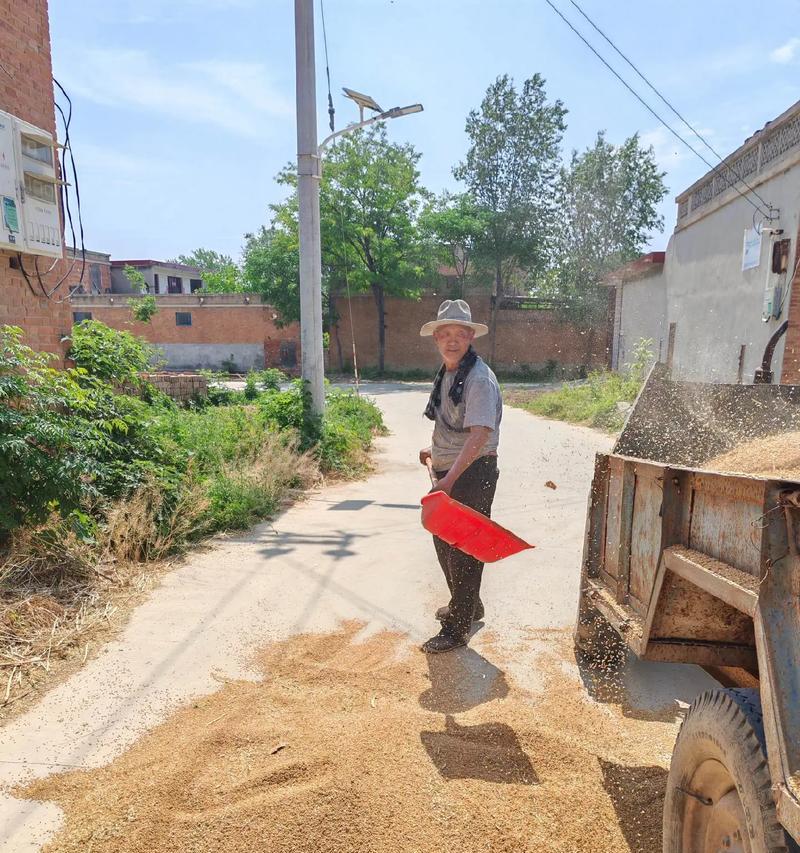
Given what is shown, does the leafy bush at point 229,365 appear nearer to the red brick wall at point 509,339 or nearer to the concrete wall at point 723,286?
the red brick wall at point 509,339

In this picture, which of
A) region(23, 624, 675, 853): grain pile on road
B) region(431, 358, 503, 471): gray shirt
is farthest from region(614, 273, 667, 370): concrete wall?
region(23, 624, 675, 853): grain pile on road

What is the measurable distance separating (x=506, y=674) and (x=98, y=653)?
2.19 m

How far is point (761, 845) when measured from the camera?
4.05ft

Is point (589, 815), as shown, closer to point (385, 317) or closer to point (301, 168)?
point (301, 168)

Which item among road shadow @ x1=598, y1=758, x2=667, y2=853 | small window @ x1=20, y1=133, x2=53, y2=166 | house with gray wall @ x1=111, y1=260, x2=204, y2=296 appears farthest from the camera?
house with gray wall @ x1=111, y1=260, x2=204, y2=296

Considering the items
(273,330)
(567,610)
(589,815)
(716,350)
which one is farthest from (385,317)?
(589,815)

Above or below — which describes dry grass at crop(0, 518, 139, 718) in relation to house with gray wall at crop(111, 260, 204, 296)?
below

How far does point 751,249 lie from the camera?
31.9ft

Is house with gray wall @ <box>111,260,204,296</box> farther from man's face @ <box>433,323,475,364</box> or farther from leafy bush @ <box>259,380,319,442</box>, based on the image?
man's face @ <box>433,323,475,364</box>

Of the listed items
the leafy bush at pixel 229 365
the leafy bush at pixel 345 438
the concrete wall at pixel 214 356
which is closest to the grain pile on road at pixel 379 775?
the leafy bush at pixel 345 438

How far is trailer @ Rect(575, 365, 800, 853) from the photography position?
1277 millimetres

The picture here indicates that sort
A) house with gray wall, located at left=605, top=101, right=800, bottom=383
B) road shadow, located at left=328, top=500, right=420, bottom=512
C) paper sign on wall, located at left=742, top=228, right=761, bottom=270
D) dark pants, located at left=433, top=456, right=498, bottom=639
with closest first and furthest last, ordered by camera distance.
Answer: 1. dark pants, located at left=433, top=456, right=498, bottom=639
2. road shadow, located at left=328, top=500, right=420, bottom=512
3. house with gray wall, located at left=605, top=101, right=800, bottom=383
4. paper sign on wall, located at left=742, top=228, right=761, bottom=270

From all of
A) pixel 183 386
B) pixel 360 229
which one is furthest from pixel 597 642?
pixel 360 229

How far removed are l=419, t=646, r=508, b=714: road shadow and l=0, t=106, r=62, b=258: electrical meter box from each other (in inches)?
172
